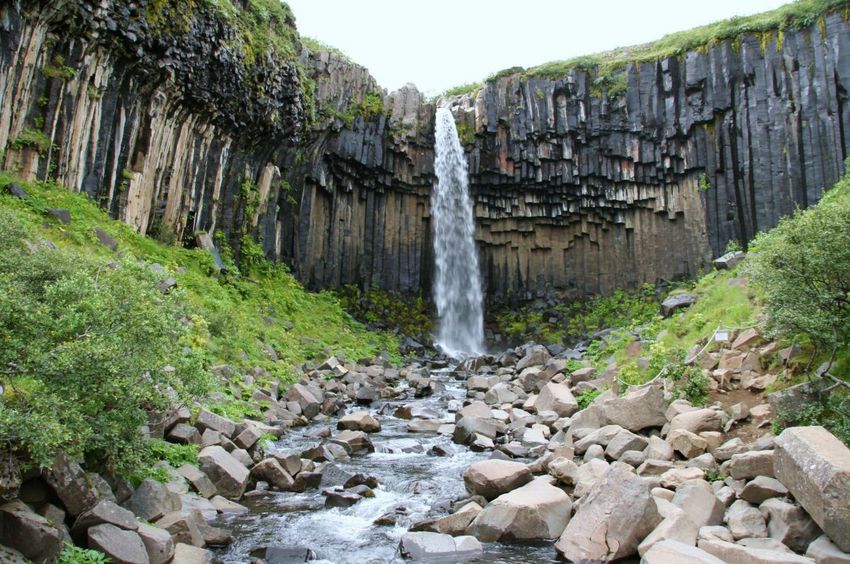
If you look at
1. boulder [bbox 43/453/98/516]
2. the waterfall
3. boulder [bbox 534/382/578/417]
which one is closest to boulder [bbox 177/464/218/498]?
boulder [bbox 43/453/98/516]

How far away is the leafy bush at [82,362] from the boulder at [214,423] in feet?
7.59

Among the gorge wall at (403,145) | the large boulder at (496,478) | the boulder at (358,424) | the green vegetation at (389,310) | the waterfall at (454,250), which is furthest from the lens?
the waterfall at (454,250)

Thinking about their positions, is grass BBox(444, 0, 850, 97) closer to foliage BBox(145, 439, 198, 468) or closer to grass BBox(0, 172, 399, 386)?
grass BBox(0, 172, 399, 386)

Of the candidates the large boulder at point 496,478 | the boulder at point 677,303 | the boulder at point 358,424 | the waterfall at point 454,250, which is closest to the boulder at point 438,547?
the large boulder at point 496,478

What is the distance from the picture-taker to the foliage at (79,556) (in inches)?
215

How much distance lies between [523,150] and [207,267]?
18.2 meters

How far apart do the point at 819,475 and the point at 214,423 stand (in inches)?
321

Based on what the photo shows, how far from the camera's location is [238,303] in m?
20.7

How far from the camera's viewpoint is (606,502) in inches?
281

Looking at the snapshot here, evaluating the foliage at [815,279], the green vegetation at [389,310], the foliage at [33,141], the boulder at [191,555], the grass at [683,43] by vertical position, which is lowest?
the boulder at [191,555]

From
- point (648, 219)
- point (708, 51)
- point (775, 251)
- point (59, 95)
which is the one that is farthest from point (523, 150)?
point (775, 251)

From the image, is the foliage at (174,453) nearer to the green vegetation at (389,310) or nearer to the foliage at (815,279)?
the foliage at (815,279)

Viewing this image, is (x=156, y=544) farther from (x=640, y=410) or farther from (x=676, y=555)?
(x=640, y=410)

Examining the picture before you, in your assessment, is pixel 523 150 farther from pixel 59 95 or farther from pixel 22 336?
pixel 22 336
